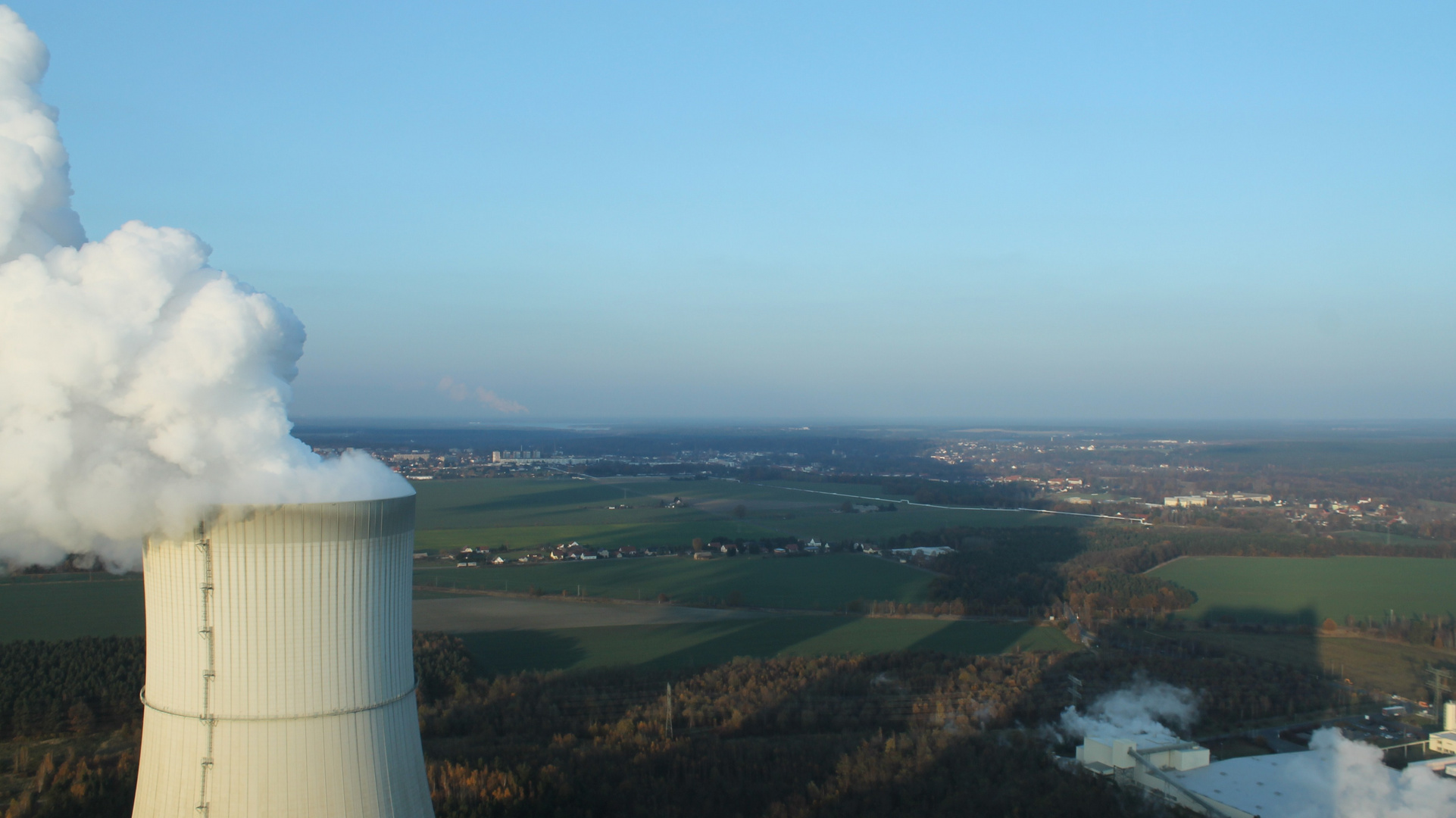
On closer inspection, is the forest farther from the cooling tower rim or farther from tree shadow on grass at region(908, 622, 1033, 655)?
the cooling tower rim

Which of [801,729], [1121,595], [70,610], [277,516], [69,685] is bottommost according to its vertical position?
[801,729]

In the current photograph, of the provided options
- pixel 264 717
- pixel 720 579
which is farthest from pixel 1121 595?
pixel 264 717

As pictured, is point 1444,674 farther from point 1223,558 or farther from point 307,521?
point 307,521

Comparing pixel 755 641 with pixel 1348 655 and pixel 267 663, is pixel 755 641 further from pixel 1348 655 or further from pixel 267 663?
pixel 267 663

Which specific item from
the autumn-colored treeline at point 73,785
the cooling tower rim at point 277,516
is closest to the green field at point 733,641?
the autumn-colored treeline at point 73,785

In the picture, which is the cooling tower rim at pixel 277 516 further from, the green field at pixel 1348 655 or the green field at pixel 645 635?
the green field at pixel 1348 655
